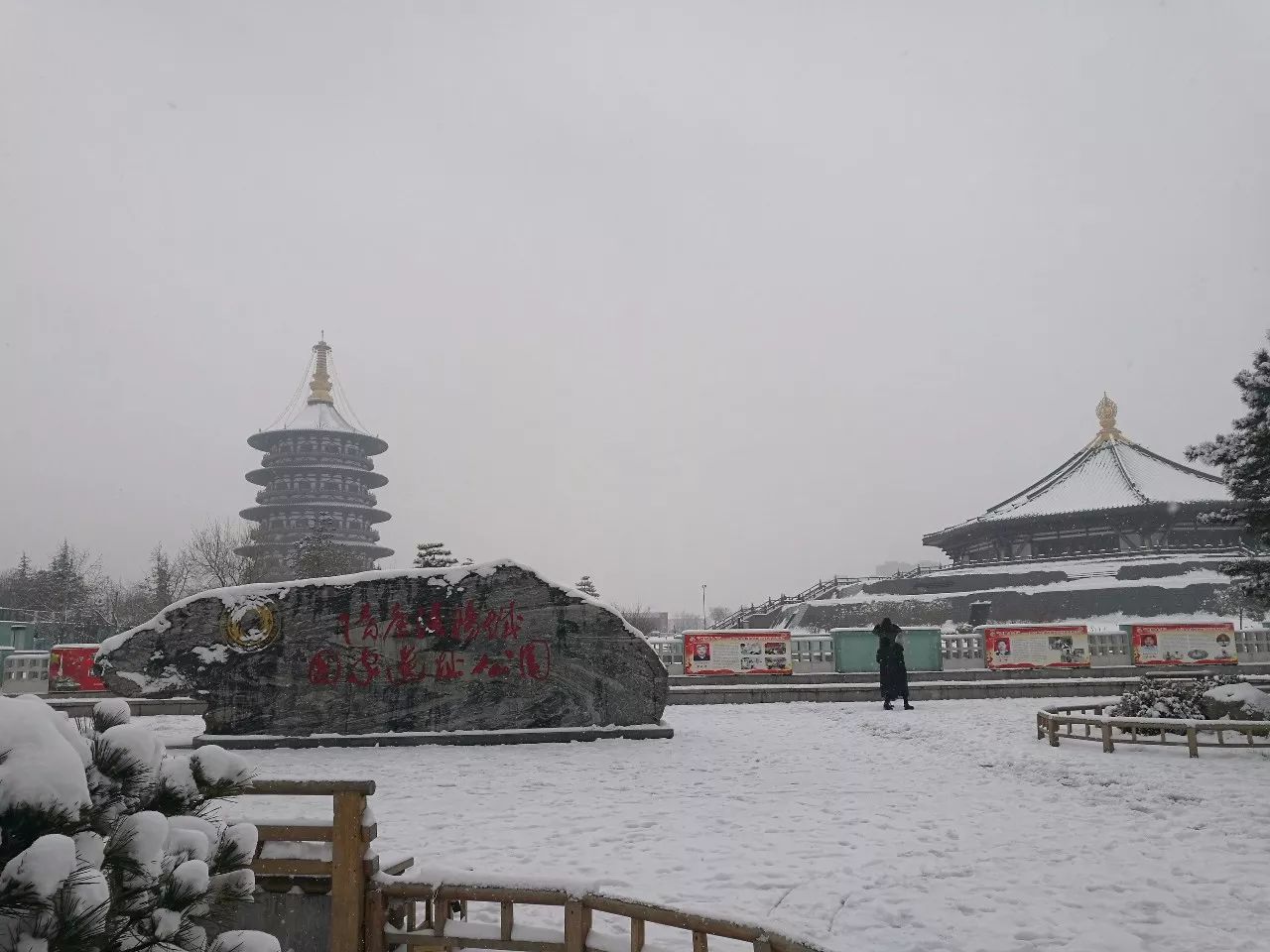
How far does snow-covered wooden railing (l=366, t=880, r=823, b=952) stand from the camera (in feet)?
10.1

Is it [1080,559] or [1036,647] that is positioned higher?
[1080,559]

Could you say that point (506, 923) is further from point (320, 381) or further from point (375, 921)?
point (320, 381)

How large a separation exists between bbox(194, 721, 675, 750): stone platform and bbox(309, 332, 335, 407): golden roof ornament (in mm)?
52272

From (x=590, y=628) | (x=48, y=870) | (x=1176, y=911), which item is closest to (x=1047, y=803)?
(x=1176, y=911)

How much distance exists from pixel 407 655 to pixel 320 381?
53.6 metres

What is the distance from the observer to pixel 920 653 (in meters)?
20.0

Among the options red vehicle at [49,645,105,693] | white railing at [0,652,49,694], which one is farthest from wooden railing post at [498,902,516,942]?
A: white railing at [0,652,49,694]

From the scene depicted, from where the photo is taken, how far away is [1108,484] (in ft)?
129

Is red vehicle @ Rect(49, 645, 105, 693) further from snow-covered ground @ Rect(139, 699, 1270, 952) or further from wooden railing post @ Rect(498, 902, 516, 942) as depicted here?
wooden railing post @ Rect(498, 902, 516, 942)

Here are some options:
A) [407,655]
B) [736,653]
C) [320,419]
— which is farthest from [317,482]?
[407,655]

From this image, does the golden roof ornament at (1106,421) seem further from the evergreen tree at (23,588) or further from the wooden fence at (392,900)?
the evergreen tree at (23,588)

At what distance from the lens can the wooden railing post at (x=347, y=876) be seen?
11.8 feet

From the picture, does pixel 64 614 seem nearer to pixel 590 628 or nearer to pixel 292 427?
pixel 292 427

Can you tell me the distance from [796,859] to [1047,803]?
9.18 ft
